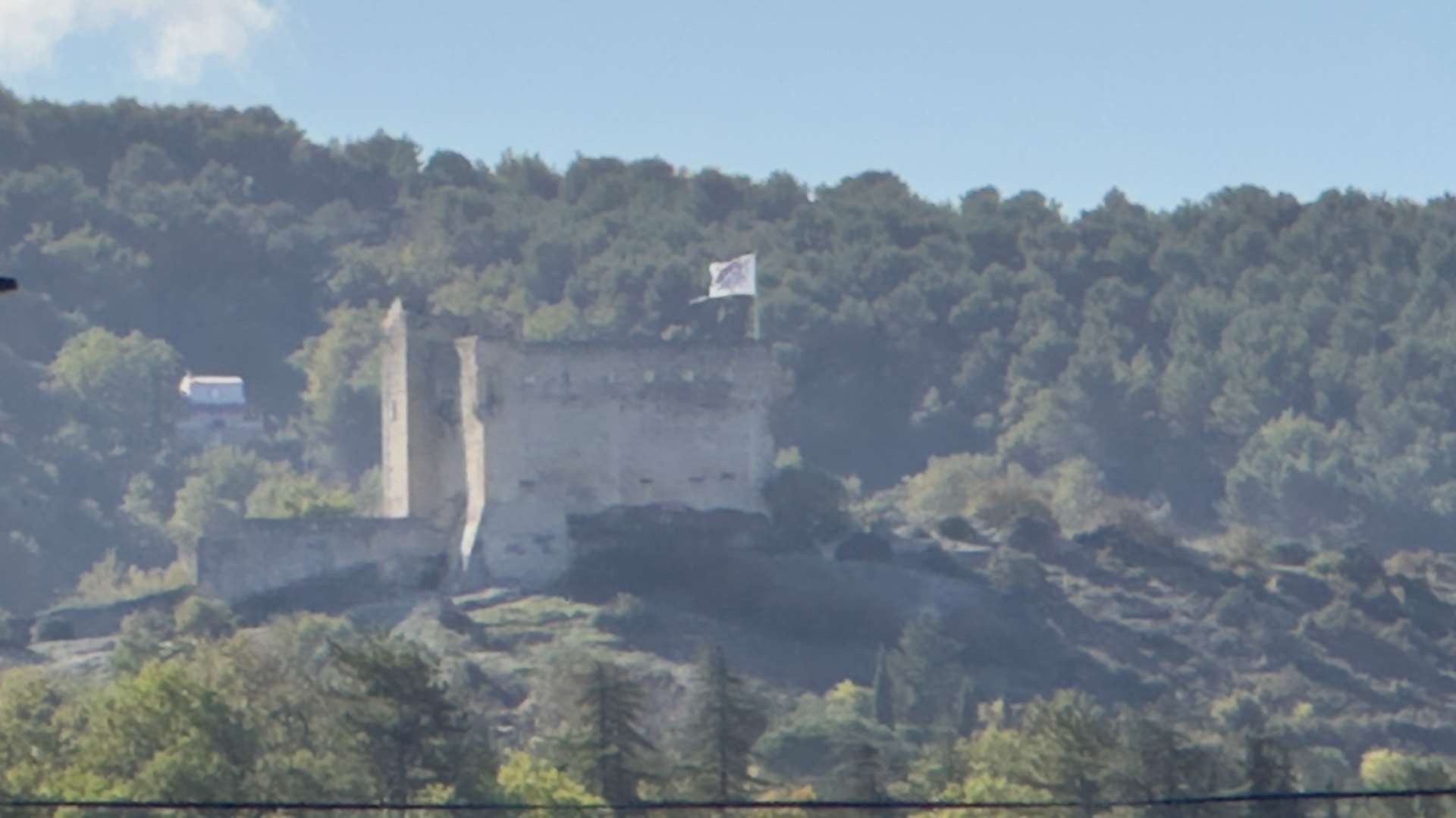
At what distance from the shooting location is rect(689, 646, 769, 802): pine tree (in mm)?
52812

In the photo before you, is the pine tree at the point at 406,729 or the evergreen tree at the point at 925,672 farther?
the evergreen tree at the point at 925,672

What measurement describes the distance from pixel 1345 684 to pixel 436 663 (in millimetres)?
20432

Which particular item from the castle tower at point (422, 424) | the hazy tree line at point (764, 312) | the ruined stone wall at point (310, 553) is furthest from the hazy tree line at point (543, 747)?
the hazy tree line at point (764, 312)

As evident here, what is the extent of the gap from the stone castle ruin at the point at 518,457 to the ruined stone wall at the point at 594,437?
24mm

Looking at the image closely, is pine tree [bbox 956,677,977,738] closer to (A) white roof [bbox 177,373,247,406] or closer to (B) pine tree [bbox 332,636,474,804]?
(B) pine tree [bbox 332,636,474,804]

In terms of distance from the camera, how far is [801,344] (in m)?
105

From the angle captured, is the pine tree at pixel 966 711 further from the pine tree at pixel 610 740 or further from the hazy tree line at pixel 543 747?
the pine tree at pixel 610 740

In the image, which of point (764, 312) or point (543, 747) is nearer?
point (543, 747)

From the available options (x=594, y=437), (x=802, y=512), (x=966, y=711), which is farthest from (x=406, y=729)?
(x=802, y=512)

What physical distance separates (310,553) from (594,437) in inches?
193

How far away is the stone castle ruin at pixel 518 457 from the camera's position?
69625mm

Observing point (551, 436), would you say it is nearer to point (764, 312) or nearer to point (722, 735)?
point (722, 735)

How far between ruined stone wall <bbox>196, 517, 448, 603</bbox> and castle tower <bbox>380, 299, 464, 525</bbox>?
778 millimetres

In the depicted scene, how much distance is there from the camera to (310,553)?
70188mm
